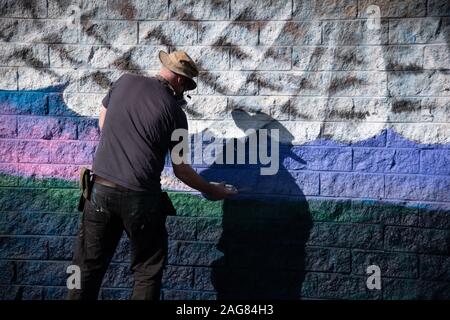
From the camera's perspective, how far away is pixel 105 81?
4480mm

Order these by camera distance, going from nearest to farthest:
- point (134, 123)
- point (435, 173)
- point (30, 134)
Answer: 1. point (134, 123)
2. point (435, 173)
3. point (30, 134)

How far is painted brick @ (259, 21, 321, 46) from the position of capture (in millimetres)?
4305

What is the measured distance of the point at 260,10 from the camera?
434cm

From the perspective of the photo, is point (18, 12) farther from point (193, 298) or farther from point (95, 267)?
point (193, 298)

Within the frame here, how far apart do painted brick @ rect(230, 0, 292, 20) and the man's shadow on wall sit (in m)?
0.65

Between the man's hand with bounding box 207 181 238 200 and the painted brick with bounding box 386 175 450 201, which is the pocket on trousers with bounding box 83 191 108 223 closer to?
the man's hand with bounding box 207 181 238 200

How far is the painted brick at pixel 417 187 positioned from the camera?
4.28 metres

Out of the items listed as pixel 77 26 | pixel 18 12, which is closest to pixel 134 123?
pixel 77 26

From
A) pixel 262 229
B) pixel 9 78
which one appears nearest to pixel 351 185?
pixel 262 229

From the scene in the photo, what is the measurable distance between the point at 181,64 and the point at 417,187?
1.76m

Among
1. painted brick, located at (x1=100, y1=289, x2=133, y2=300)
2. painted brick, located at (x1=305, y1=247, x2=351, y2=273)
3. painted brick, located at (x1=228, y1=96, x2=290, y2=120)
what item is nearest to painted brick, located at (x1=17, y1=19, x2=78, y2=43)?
painted brick, located at (x1=228, y1=96, x2=290, y2=120)

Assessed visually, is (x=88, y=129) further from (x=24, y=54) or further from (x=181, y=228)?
(x=181, y=228)
